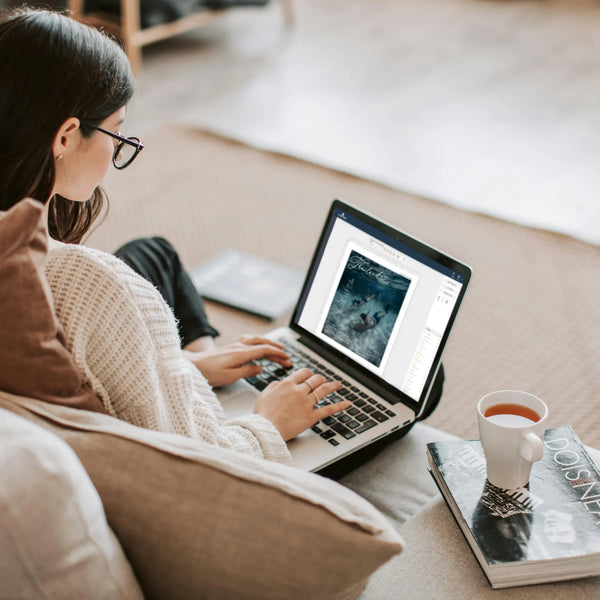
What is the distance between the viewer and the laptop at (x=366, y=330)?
3.96 feet

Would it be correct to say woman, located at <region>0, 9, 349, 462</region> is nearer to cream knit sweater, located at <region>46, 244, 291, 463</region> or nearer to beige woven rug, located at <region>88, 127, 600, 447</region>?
cream knit sweater, located at <region>46, 244, 291, 463</region>

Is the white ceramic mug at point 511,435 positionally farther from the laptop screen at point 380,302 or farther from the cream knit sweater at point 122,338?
the cream knit sweater at point 122,338

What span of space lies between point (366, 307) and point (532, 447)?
0.44 metres

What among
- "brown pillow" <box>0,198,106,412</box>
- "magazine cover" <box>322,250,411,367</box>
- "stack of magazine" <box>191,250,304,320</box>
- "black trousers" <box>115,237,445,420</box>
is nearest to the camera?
"brown pillow" <box>0,198,106,412</box>

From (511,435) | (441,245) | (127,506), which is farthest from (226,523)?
(441,245)

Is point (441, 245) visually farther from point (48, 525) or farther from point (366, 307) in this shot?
point (48, 525)

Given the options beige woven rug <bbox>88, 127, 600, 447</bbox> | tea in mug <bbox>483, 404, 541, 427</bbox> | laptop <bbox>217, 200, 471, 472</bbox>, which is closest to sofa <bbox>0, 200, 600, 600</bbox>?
tea in mug <bbox>483, 404, 541, 427</bbox>

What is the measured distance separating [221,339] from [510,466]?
35.1 inches

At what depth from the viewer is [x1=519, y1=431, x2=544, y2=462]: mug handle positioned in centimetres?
94

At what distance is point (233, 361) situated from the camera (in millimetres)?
1337

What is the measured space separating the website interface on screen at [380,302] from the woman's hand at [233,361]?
0.10 meters

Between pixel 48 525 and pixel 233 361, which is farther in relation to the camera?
pixel 233 361

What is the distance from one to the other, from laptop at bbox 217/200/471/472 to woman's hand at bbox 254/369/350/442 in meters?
0.04

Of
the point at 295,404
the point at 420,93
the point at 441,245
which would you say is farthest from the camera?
the point at 420,93
